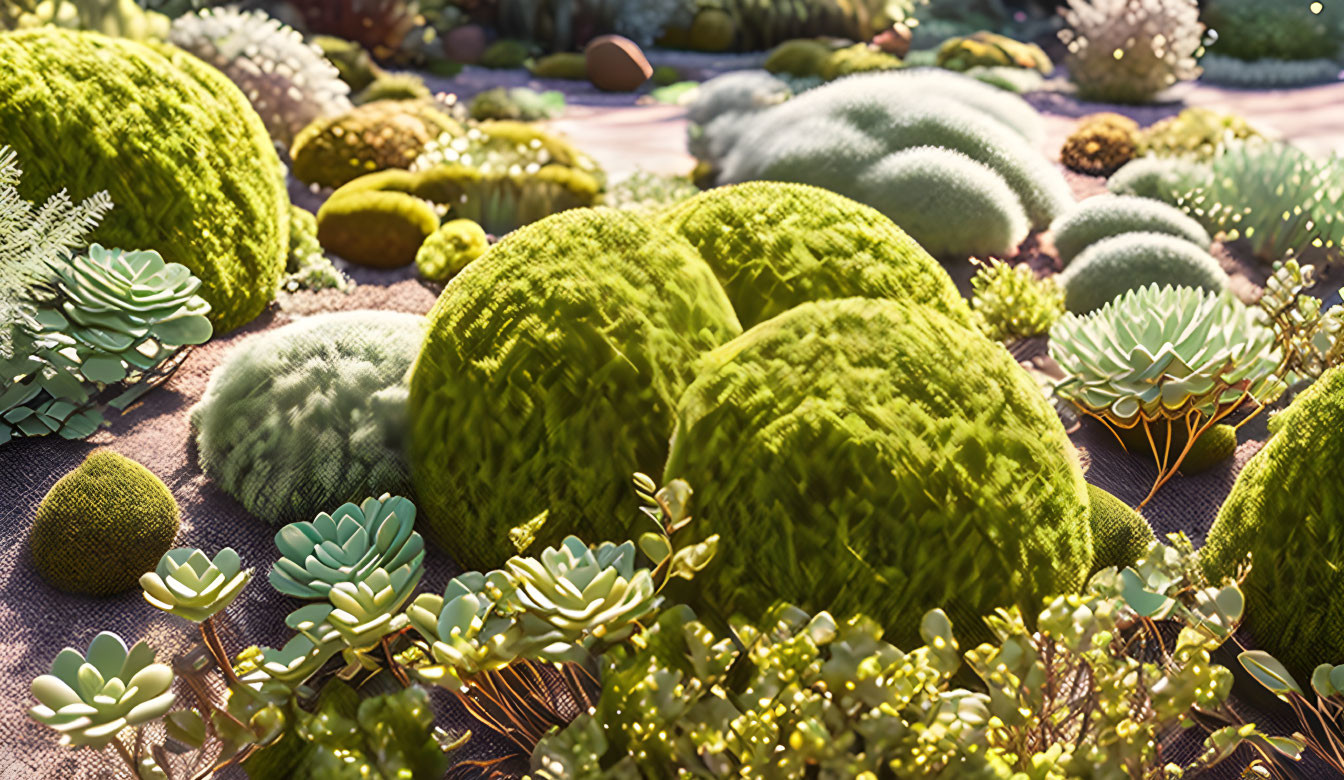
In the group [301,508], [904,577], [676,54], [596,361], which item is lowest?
[676,54]

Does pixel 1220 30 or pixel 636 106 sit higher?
pixel 1220 30

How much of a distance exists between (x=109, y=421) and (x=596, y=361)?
5.88 ft

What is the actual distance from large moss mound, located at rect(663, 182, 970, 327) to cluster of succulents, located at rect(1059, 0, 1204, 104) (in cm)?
961

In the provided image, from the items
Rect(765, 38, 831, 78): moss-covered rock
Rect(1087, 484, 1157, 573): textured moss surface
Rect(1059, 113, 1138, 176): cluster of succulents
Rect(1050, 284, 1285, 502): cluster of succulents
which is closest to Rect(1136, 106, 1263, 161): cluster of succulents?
Rect(1059, 113, 1138, 176): cluster of succulents

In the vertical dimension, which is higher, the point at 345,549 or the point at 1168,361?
the point at 1168,361

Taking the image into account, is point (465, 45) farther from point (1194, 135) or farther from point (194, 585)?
point (194, 585)

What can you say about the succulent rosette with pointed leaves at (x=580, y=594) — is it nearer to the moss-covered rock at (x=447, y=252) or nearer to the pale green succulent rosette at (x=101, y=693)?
the pale green succulent rosette at (x=101, y=693)

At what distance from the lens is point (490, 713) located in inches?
95.6

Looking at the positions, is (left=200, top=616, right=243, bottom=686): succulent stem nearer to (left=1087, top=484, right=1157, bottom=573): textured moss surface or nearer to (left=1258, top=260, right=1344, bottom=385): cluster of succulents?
(left=1087, top=484, right=1157, bottom=573): textured moss surface

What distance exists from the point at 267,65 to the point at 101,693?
6.47 m

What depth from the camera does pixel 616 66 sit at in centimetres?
1230

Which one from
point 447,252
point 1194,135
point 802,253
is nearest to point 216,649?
point 802,253

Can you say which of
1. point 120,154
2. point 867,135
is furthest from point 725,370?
point 867,135

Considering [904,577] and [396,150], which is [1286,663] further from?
[396,150]
